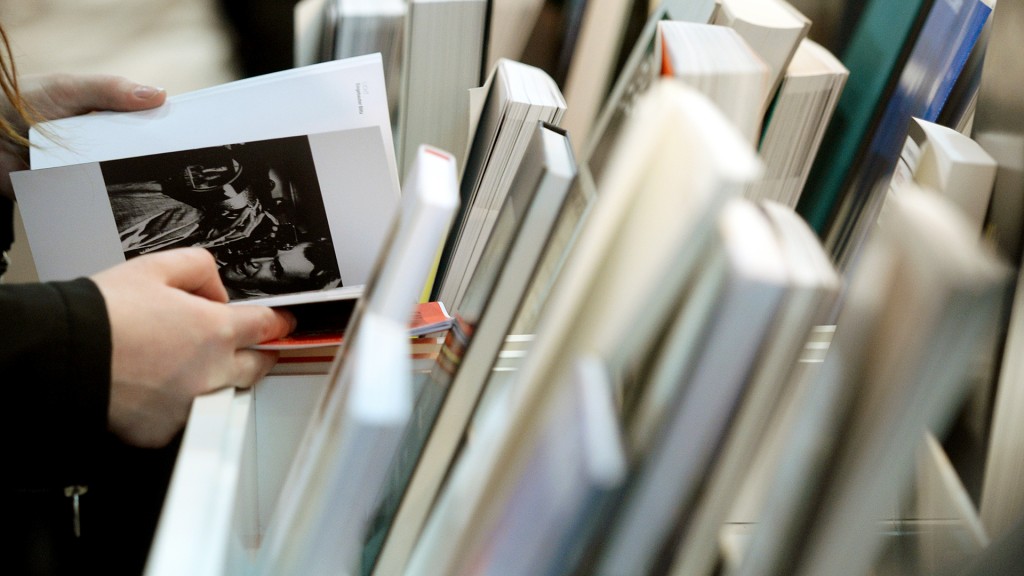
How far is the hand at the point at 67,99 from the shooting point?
72 centimetres

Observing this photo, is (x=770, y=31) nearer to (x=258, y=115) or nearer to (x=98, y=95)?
(x=258, y=115)

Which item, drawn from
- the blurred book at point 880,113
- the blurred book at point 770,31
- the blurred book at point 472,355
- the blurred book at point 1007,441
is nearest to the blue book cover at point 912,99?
the blurred book at point 880,113

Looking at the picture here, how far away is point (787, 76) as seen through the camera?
2.28 ft

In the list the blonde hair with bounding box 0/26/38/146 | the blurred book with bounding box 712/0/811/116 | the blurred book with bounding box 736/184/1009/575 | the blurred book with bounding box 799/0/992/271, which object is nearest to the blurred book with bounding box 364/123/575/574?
the blurred book with bounding box 736/184/1009/575

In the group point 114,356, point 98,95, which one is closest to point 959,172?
point 114,356

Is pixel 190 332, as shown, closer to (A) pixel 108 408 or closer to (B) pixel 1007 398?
(A) pixel 108 408

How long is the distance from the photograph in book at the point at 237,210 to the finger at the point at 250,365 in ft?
0.28

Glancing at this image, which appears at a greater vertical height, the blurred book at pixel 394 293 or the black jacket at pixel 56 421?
the blurred book at pixel 394 293

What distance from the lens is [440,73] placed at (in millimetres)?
915

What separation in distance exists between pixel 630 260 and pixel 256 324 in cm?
44

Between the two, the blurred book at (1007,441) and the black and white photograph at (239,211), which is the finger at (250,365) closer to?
the black and white photograph at (239,211)

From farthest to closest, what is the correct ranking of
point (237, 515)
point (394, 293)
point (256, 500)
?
point (256, 500)
point (237, 515)
point (394, 293)

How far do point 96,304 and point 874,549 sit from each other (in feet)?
1.76

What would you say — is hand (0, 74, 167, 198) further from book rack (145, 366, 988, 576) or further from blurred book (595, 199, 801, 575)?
blurred book (595, 199, 801, 575)
